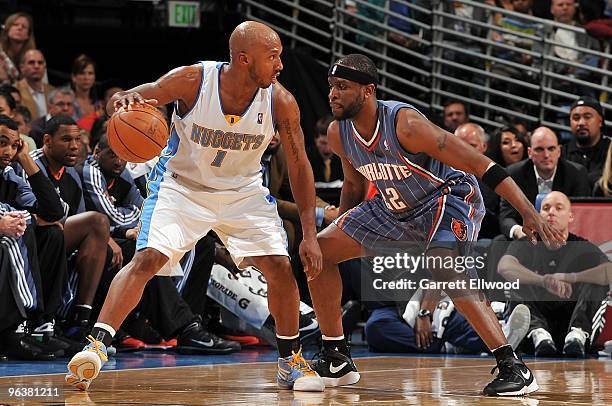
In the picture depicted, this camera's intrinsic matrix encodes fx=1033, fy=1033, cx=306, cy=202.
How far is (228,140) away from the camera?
191 inches

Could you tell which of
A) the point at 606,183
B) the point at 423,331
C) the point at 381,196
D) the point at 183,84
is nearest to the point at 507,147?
the point at 606,183

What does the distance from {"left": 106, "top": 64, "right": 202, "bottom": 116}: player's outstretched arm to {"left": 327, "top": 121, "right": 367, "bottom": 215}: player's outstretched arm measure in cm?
86

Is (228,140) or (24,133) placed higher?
(228,140)

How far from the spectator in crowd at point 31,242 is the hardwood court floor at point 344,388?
1.03 meters

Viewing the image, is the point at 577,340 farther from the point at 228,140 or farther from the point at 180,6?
the point at 180,6

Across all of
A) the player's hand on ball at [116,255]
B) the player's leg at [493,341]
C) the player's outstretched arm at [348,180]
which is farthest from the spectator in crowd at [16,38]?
the player's leg at [493,341]

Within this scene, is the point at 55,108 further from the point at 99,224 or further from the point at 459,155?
the point at 459,155

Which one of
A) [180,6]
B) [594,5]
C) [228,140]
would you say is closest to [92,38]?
[180,6]

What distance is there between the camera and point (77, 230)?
22.2ft

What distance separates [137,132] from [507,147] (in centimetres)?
482

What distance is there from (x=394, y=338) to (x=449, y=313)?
0.43 m

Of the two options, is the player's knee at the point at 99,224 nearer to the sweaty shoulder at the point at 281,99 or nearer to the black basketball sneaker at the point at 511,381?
the sweaty shoulder at the point at 281,99

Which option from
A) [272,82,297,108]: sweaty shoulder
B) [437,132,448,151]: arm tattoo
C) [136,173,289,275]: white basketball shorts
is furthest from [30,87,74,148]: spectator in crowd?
[437,132,448,151]: arm tattoo

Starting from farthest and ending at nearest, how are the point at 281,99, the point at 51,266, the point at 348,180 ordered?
the point at 51,266
the point at 348,180
the point at 281,99
